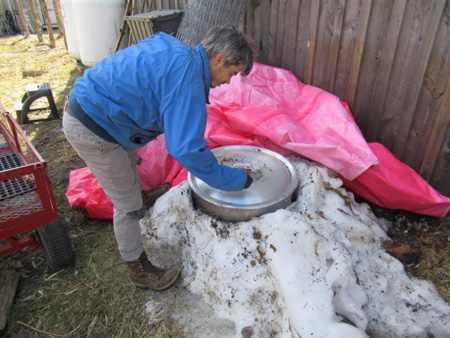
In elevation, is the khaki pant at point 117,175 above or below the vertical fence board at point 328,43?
below

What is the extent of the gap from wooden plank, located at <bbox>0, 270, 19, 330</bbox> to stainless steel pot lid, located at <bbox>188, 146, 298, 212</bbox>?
4.83 feet

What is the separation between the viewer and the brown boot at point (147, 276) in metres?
2.34

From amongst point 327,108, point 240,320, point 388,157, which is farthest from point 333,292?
point 327,108

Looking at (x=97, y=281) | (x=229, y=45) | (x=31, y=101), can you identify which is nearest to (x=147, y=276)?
(x=97, y=281)

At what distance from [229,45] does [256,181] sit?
902 millimetres

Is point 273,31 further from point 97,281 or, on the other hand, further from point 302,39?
point 97,281

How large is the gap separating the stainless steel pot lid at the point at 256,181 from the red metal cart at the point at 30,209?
94 centimetres

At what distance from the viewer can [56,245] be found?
2.48 meters

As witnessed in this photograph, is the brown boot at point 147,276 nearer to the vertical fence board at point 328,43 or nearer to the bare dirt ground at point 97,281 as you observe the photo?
the bare dirt ground at point 97,281

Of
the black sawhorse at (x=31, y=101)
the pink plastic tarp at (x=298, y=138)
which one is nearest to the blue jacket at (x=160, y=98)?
the pink plastic tarp at (x=298, y=138)

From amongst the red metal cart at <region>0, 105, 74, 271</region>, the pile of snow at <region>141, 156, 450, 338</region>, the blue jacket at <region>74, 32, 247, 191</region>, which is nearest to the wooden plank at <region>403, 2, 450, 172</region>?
the pile of snow at <region>141, 156, 450, 338</region>

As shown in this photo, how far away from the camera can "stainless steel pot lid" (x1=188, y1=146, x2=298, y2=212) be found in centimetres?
212

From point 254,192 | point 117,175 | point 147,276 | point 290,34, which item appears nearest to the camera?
point 117,175

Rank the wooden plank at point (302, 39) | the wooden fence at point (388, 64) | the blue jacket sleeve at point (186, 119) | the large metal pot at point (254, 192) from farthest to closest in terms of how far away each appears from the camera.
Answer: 1. the wooden plank at point (302, 39)
2. the wooden fence at point (388, 64)
3. the large metal pot at point (254, 192)
4. the blue jacket sleeve at point (186, 119)
